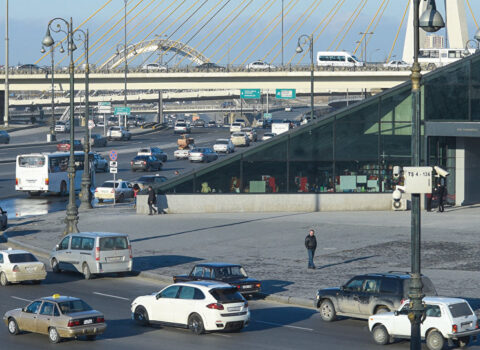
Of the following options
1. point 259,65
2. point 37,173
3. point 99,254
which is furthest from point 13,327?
point 259,65

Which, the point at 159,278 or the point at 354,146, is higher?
the point at 354,146

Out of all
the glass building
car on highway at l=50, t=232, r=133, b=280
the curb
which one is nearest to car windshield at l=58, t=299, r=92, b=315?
the curb

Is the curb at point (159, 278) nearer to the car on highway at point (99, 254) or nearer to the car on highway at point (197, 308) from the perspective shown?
the car on highway at point (99, 254)

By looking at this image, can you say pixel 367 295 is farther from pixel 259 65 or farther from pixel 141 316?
pixel 259 65

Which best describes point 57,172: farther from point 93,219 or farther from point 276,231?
point 276,231

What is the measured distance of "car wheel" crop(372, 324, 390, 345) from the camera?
69.2 feet

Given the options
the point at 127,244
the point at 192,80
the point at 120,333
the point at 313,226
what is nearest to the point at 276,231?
the point at 313,226

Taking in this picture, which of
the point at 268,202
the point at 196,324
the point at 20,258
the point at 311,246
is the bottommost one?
the point at 196,324

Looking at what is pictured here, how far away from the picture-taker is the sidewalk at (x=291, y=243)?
30516 mm

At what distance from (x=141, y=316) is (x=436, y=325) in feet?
24.1

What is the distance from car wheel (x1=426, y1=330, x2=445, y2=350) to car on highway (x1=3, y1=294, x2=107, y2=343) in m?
7.26

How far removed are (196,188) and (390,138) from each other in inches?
417

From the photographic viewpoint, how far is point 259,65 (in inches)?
4872

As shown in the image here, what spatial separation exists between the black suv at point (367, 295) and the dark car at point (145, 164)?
5256 centimetres
